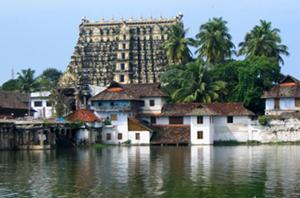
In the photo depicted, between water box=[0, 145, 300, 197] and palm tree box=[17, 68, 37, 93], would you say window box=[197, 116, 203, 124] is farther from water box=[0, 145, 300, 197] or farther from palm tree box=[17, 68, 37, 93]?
palm tree box=[17, 68, 37, 93]

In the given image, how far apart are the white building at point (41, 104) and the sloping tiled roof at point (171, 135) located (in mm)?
22284

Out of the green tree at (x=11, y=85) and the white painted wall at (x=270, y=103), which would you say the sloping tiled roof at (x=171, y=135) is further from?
the green tree at (x=11, y=85)

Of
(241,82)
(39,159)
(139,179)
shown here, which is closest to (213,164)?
(139,179)

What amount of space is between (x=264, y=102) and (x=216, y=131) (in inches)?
387

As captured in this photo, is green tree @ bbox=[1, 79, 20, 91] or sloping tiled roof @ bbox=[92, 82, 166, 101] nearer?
sloping tiled roof @ bbox=[92, 82, 166, 101]

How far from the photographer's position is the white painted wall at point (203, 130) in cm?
8362

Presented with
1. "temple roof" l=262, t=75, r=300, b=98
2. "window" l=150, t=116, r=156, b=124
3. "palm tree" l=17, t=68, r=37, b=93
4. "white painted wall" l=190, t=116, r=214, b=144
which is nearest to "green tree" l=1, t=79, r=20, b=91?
"palm tree" l=17, t=68, r=37, b=93

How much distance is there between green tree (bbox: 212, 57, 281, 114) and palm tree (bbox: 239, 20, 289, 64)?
5059 millimetres

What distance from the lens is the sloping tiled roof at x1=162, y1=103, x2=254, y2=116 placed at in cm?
8431

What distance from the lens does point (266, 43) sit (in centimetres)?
10050

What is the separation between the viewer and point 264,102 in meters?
92.5

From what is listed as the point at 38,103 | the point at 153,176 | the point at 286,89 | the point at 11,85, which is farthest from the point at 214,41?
the point at 153,176

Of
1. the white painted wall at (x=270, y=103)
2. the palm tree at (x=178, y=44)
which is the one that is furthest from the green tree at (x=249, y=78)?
the palm tree at (x=178, y=44)

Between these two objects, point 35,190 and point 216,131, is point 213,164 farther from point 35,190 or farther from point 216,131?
point 216,131
